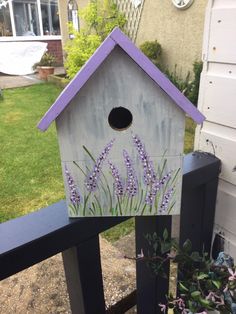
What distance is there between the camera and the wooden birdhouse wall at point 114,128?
0.71 metres

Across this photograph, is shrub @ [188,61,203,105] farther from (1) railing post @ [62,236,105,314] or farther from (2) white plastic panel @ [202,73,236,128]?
(1) railing post @ [62,236,105,314]

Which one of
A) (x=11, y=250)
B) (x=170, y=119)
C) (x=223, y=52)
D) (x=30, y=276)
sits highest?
(x=223, y=52)

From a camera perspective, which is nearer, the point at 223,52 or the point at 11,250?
the point at 11,250

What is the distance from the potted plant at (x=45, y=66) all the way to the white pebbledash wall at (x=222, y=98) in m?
9.24

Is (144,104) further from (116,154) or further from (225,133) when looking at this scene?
(225,133)

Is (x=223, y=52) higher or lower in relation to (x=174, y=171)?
higher

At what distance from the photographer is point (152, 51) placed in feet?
21.4

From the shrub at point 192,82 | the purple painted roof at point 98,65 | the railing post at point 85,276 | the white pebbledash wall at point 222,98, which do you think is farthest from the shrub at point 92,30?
the purple painted roof at point 98,65

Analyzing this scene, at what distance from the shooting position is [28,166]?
3.83m

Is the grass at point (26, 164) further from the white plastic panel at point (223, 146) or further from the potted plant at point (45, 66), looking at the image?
the potted plant at point (45, 66)

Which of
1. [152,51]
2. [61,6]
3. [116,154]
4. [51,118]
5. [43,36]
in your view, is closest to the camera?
[51,118]

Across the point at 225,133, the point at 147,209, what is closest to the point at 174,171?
the point at 147,209

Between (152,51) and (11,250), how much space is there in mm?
6324

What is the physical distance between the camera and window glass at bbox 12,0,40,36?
1330 centimetres
